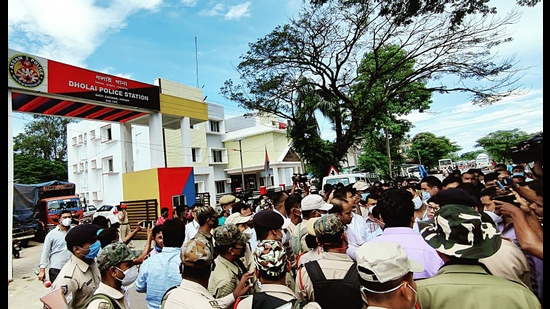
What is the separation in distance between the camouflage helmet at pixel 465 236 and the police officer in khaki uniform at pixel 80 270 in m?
2.68

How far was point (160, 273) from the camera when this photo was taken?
264cm

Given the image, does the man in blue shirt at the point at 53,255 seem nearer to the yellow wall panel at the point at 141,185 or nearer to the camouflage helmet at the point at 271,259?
the camouflage helmet at the point at 271,259

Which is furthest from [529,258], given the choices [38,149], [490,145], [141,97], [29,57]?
[490,145]

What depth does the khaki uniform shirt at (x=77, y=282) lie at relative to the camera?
98.3 inches

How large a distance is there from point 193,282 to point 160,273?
958 mm

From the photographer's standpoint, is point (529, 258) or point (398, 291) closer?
point (398, 291)

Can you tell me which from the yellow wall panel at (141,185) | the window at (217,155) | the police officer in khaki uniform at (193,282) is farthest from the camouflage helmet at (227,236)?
the window at (217,155)

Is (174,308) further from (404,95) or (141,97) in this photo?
(404,95)

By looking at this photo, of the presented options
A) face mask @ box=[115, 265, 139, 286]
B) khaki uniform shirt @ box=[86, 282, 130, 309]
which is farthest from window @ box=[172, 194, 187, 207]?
khaki uniform shirt @ box=[86, 282, 130, 309]

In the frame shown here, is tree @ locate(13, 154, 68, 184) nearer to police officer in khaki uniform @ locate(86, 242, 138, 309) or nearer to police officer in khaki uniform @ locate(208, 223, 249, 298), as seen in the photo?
police officer in khaki uniform @ locate(86, 242, 138, 309)

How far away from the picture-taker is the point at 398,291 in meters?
1.37

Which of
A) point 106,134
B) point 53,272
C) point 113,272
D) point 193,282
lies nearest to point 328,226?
point 193,282

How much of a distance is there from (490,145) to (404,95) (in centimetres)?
4071

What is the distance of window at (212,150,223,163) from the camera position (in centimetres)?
2924
